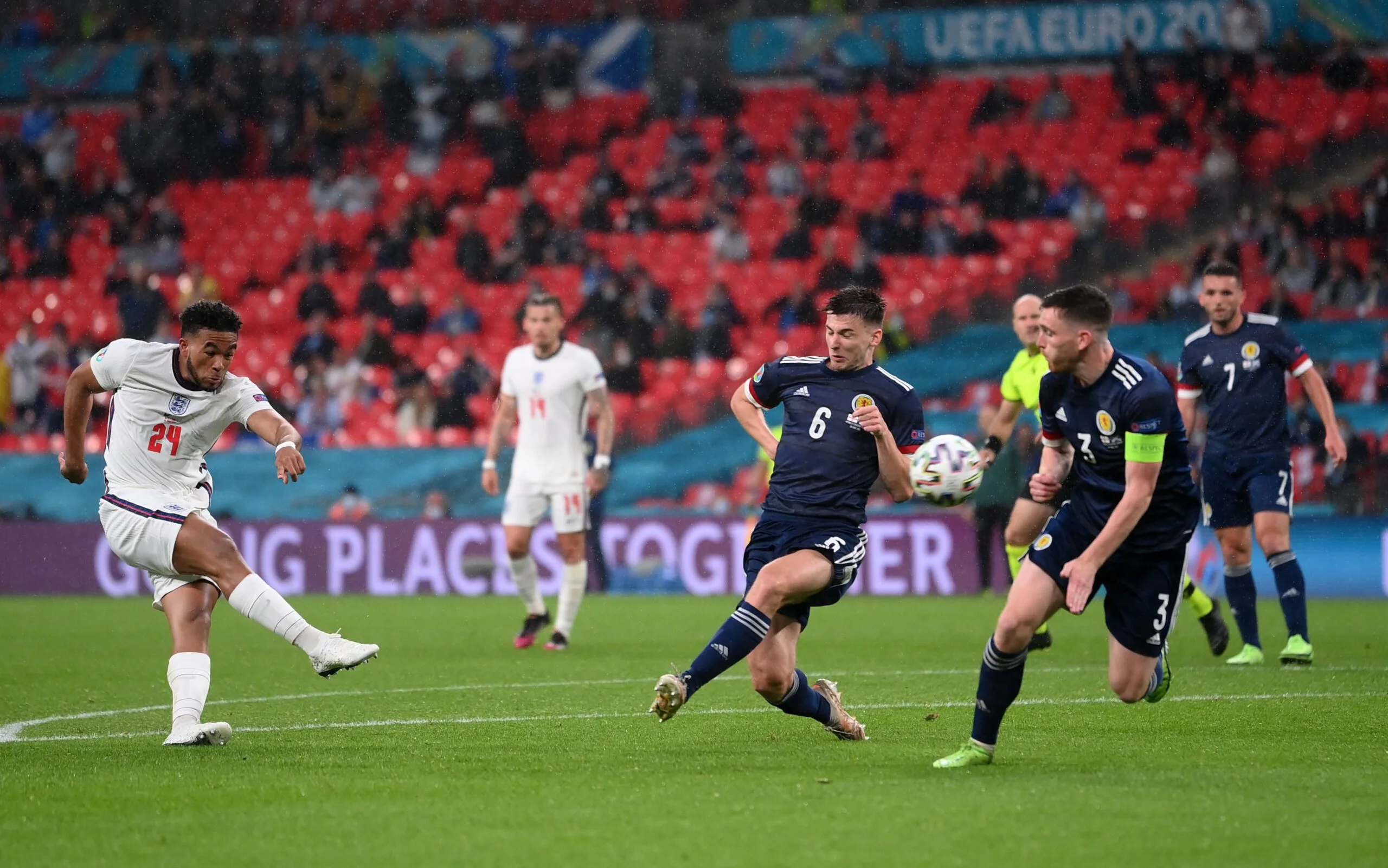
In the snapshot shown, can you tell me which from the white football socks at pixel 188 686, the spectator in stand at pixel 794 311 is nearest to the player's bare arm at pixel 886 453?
the white football socks at pixel 188 686

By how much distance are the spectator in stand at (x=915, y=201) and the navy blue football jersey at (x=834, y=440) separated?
16928 mm

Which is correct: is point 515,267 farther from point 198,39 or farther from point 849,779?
point 849,779

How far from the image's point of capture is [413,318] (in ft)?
78.9

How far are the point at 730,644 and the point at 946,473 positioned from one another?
3.63 feet

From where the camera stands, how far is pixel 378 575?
1945 centimetres

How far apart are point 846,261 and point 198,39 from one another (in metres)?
13.7

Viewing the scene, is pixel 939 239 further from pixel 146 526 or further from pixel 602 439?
pixel 146 526

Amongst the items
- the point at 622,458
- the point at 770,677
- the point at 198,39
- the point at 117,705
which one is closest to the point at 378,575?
the point at 622,458

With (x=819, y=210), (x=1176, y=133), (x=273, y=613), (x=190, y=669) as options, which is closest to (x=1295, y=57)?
(x=1176, y=133)

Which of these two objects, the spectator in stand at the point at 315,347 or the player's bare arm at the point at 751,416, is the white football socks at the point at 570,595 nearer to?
the player's bare arm at the point at 751,416

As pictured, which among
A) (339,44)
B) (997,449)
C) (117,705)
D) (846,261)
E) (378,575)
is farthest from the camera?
(339,44)

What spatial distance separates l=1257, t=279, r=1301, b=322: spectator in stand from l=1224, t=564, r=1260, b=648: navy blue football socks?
10.1m

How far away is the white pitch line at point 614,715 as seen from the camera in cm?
780

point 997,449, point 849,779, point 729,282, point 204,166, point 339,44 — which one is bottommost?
point 849,779
